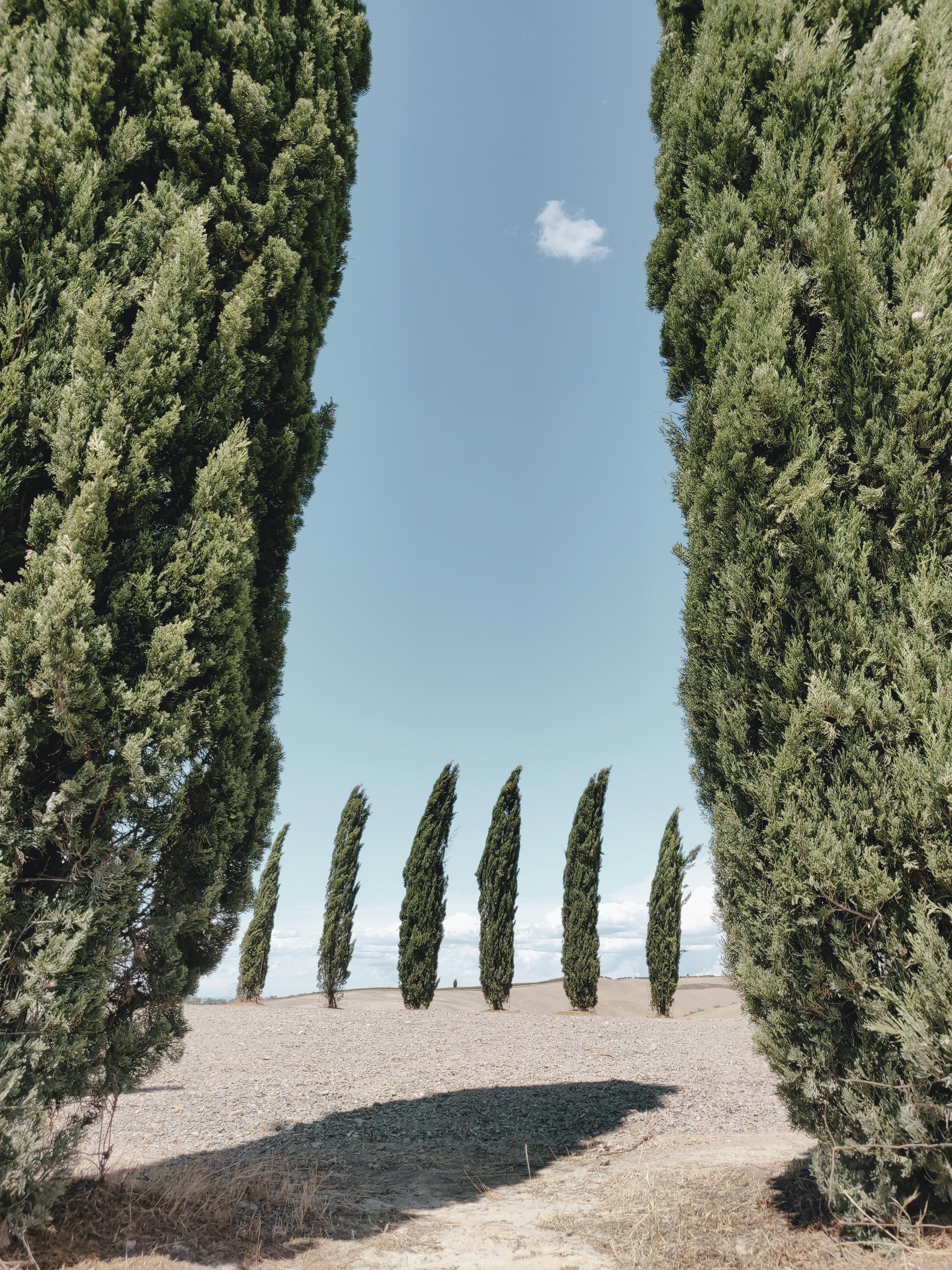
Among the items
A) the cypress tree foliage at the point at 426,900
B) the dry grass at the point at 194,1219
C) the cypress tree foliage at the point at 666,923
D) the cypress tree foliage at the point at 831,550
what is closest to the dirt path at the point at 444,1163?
the dry grass at the point at 194,1219

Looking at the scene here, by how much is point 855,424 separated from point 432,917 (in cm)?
1476

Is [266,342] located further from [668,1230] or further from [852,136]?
[668,1230]

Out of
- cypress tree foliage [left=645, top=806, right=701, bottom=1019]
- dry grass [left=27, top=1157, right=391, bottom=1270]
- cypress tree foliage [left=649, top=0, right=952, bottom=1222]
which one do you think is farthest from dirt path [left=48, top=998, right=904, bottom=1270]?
cypress tree foliage [left=645, top=806, right=701, bottom=1019]

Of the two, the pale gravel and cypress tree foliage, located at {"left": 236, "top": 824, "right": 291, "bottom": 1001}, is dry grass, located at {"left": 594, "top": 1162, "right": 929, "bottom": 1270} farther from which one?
cypress tree foliage, located at {"left": 236, "top": 824, "right": 291, "bottom": 1001}

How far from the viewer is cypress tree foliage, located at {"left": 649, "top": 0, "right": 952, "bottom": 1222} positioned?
10.5 ft

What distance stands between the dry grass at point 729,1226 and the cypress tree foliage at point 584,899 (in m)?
12.6

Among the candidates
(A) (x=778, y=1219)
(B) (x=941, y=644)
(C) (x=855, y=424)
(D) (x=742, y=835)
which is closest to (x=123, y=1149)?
(A) (x=778, y=1219)

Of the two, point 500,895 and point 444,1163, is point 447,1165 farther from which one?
point 500,895

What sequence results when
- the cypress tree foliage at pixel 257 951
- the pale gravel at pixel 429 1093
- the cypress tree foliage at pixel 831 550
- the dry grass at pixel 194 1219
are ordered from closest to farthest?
the dry grass at pixel 194 1219 < the cypress tree foliage at pixel 831 550 < the pale gravel at pixel 429 1093 < the cypress tree foliage at pixel 257 951

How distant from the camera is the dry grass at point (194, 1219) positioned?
3.06m

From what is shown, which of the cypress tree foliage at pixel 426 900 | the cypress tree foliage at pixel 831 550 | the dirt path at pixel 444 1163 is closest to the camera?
the cypress tree foliage at pixel 831 550

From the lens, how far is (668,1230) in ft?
11.6

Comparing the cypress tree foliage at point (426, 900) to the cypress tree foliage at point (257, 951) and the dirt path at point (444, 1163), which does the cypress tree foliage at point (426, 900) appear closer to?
the cypress tree foliage at point (257, 951)

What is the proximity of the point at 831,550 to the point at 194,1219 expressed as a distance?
4.78 m
